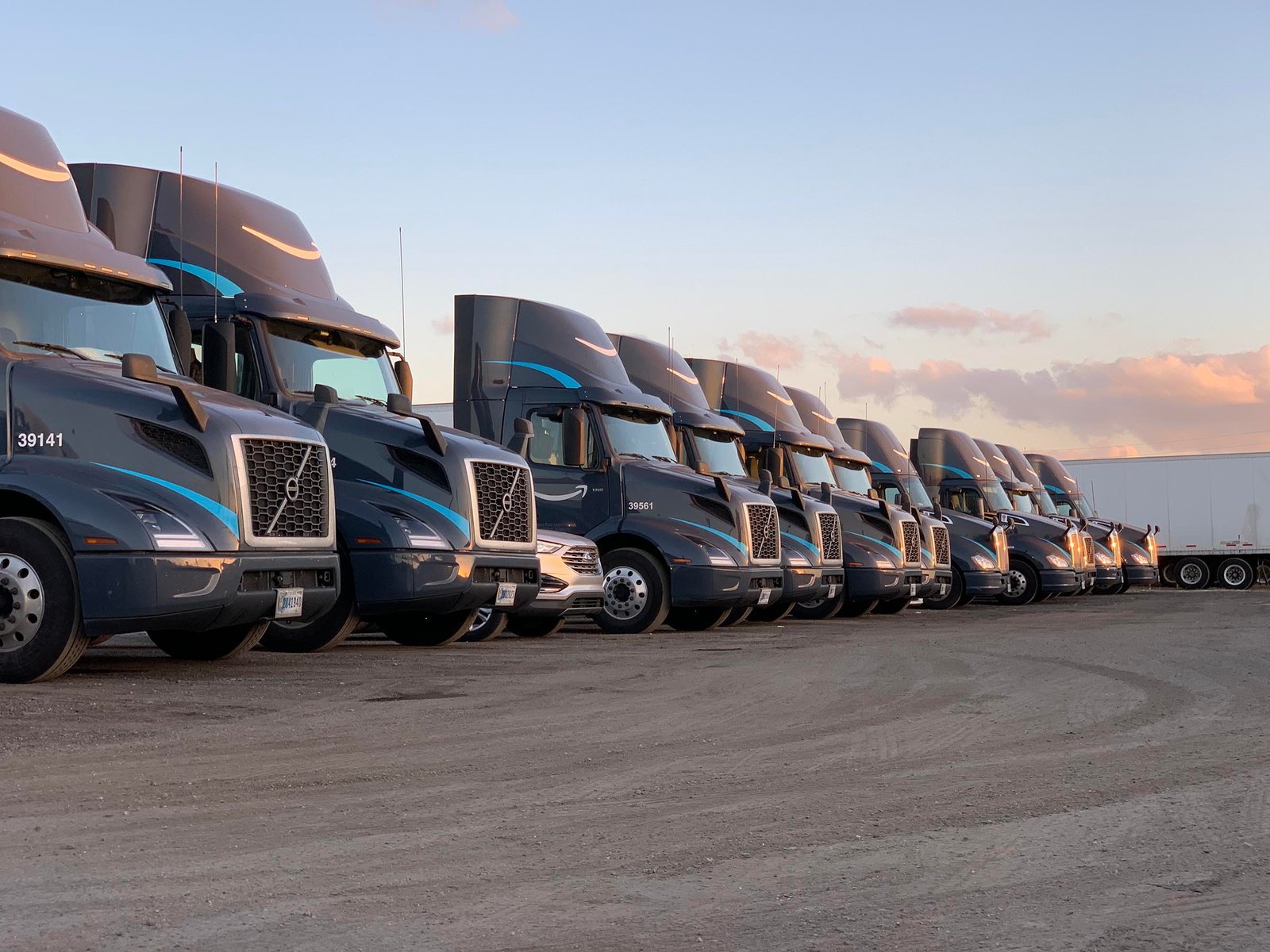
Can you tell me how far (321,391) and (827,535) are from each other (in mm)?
10239

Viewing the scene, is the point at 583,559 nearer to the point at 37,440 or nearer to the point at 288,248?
the point at 288,248

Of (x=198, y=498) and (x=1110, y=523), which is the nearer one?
(x=198, y=498)

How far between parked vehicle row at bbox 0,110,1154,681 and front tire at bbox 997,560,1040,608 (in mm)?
8554

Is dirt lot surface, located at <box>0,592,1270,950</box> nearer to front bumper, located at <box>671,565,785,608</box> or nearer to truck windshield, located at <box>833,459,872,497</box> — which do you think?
front bumper, located at <box>671,565,785,608</box>

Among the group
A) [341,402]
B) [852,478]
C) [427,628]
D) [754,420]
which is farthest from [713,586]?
[852,478]

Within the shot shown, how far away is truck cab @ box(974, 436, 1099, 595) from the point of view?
109 feet

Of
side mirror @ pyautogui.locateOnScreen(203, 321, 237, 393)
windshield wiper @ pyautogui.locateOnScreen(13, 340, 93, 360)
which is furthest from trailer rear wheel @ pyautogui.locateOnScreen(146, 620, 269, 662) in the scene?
windshield wiper @ pyautogui.locateOnScreen(13, 340, 93, 360)

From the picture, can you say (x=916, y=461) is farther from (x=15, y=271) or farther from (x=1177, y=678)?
(x=15, y=271)

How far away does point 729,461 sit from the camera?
21094 millimetres

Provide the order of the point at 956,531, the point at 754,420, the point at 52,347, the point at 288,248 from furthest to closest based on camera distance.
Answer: the point at 956,531, the point at 754,420, the point at 288,248, the point at 52,347

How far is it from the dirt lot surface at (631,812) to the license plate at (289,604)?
1.66ft

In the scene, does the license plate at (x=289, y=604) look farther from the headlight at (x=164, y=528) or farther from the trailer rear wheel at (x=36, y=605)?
the trailer rear wheel at (x=36, y=605)

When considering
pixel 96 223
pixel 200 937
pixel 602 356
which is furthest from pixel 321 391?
pixel 200 937

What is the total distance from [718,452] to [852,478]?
5166mm
